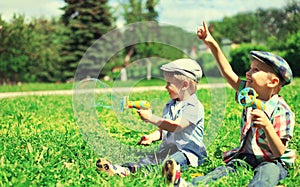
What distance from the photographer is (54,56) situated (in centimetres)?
2845

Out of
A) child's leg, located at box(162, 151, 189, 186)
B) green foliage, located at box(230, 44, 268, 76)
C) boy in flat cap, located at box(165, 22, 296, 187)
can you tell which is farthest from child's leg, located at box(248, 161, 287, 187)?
green foliage, located at box(230, 44, 268, 76)

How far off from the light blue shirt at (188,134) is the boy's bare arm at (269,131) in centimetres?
62

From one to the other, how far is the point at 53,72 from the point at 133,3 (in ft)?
22.2

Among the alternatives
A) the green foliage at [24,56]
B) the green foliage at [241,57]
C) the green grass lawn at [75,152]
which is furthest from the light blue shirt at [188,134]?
the green foliage at [24,56]

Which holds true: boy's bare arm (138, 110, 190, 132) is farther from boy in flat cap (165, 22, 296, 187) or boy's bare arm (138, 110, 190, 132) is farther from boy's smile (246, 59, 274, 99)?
boy's smile (246, 59, 274, 99)

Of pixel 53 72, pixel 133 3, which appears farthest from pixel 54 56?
pixel 133 3

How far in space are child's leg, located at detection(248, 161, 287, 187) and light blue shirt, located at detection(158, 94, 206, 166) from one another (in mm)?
533

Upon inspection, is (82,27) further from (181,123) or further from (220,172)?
(220,172)

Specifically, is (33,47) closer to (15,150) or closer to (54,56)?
(54,56)

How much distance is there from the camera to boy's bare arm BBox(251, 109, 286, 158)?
9.62ft

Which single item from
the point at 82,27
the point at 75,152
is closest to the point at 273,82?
the point at 75,152

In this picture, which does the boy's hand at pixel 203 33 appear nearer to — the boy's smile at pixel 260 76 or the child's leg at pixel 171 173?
the boy's smile at pixel 260 76

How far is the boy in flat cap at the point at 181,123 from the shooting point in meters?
3.40

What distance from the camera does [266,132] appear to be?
299cm
